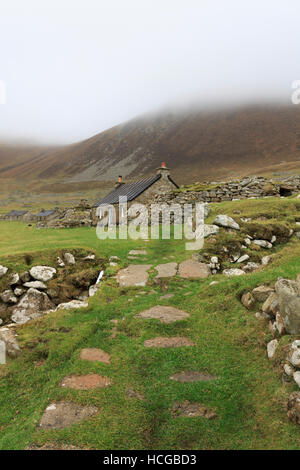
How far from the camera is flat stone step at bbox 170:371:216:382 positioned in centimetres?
515

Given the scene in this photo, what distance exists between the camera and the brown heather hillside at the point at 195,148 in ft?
364

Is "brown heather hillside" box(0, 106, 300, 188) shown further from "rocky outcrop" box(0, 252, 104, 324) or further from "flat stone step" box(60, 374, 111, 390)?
"flat stone step" box(60, 374, 111, 390)

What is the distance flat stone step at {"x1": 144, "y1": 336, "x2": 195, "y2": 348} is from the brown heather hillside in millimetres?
84976

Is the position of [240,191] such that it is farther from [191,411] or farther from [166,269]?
[191,411]

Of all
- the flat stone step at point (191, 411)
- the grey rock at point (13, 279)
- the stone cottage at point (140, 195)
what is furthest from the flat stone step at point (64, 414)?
the stone cottage at point (140, 195)

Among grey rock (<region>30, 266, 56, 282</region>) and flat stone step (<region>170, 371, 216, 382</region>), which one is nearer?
flat stone step (<region>170, 371, 216, 382</region>)

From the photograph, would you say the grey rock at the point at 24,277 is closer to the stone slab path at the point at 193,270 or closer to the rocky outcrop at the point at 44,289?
the rocky outcrop at the point at 44,289

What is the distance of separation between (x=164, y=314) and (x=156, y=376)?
2352 millimetres

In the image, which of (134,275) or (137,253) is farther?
(137,253)

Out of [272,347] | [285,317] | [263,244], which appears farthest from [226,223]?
[272,347]

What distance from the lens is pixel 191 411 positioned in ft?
14.7

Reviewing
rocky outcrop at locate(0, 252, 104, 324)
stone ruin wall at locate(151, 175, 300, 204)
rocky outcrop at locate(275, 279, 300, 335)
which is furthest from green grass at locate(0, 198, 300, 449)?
stone ruin wall at locate(151, 175, 300, 204)

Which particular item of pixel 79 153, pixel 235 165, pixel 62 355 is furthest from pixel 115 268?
pixel 79 153
